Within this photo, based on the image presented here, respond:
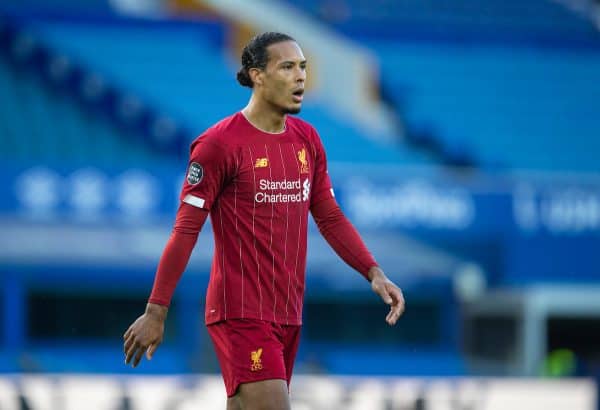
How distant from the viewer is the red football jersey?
4066 millimetres

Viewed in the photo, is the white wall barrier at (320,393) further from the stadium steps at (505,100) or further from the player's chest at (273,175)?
the stadium steps at (505,100)

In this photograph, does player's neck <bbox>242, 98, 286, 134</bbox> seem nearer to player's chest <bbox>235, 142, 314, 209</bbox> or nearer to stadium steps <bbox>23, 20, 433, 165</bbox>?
player's chest <bbox>235, 142, 314, 209</bbox>

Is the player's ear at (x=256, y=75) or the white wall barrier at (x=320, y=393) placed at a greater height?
A: the player's ear at (x=256, y=75)

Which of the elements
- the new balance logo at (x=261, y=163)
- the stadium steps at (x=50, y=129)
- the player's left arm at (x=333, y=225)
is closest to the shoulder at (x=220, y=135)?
the new balance logo at (x=261, y=163)

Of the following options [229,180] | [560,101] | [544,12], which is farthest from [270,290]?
[544,12]

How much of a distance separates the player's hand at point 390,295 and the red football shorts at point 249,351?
351 millimetres

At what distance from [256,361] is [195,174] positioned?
0.65 meters

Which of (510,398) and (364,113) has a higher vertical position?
(364,113)

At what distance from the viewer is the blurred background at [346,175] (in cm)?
1478

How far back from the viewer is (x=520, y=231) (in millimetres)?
15500

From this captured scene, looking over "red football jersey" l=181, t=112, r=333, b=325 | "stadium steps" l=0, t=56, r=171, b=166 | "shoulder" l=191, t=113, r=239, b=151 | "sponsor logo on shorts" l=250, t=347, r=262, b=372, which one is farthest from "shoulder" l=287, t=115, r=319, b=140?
"stadium steps" l=0, t=56, r=171, b=166

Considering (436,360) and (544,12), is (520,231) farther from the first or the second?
(544,12)

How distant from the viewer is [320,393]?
7078 mm

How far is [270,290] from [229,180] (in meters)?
0.39
